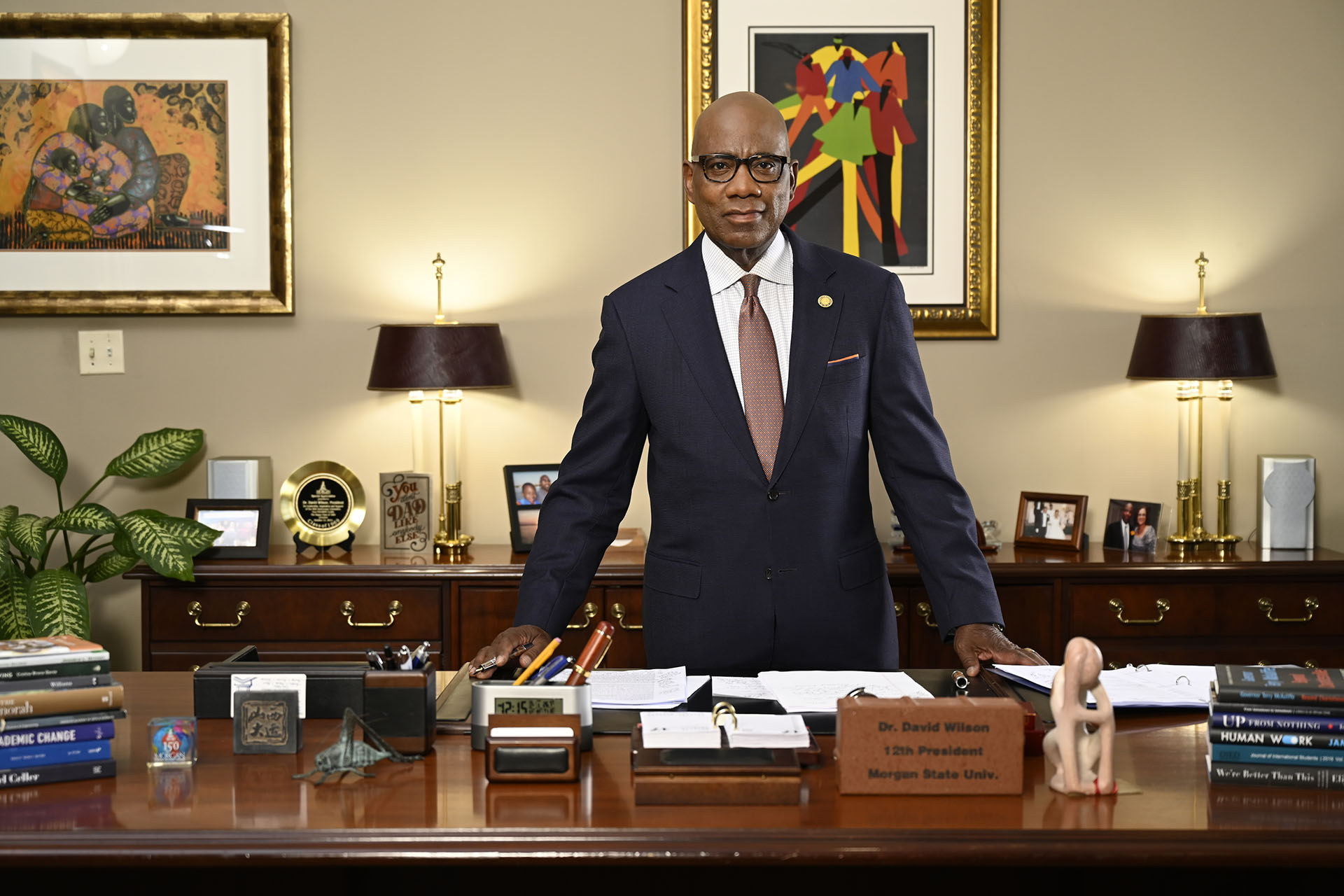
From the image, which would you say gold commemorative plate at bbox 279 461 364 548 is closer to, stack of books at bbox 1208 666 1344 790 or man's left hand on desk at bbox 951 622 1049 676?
man's left hand on desk at bbox 951 622 1049 676

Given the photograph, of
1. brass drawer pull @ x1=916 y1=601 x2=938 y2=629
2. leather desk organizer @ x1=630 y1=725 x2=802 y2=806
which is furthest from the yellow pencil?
brass drawer pull @ x1=916 y1=601 x2=938 y2=629

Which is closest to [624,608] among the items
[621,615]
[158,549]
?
[621,615]

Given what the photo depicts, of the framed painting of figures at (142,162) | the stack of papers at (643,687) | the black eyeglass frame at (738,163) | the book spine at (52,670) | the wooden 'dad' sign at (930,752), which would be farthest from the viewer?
the framed painting of figures at (142,162)

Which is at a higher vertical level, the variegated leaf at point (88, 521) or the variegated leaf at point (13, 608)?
the variegated leaf at point (88, 521)

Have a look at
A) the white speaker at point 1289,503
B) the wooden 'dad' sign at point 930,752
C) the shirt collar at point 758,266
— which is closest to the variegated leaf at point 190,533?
the shirt collar at point 758,266

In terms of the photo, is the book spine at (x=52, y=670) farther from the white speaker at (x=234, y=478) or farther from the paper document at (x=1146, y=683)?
the white speaker at (x=234, y=478)

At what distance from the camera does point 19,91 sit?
11.8 ft

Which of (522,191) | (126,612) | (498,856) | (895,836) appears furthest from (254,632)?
(895,836)

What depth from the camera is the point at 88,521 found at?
10.2 ft

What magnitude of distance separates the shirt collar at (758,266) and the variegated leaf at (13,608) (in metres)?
2.06

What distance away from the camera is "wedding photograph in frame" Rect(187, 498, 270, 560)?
129 inches

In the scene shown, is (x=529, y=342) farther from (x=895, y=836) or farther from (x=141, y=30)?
(x=895, y=836)

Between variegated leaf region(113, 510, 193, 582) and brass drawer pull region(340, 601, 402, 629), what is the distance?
39cm

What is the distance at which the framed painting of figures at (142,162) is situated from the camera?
358 centimetres
